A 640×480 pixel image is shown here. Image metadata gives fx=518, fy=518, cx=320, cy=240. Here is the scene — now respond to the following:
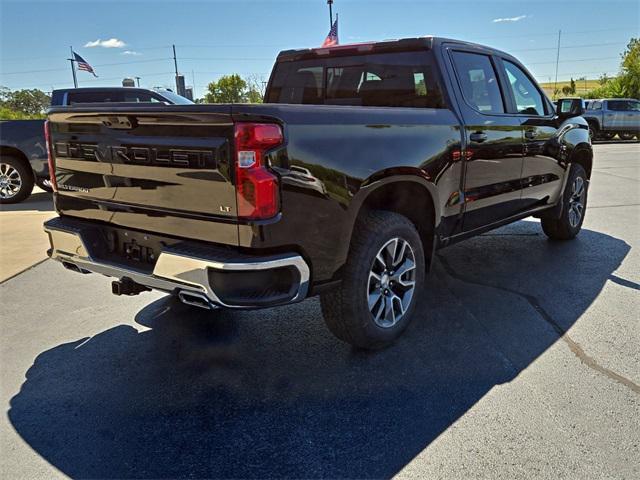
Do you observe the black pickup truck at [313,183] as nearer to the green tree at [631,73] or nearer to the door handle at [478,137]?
the door handle at [478,137]

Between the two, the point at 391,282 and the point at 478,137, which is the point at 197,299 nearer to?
the point at 391,282

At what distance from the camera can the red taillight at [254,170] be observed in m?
2.36

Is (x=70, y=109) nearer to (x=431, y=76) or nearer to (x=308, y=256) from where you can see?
(x=308, y=256)

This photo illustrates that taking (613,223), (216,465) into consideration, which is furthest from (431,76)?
(613,223)

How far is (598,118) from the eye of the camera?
2175cm

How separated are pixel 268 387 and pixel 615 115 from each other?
2347 centimetres

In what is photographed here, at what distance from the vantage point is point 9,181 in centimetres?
886

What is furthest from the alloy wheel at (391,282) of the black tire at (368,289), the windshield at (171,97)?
the windshield at (171,97)

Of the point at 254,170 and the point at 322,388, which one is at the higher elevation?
the point at 254,170

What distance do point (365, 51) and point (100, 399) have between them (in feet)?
10.2

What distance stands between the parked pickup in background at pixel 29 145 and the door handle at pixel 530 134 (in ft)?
20.3

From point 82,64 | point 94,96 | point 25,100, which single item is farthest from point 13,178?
point 25,100

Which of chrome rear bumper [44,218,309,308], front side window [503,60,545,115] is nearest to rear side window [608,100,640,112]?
front side window [503,60,545,115]

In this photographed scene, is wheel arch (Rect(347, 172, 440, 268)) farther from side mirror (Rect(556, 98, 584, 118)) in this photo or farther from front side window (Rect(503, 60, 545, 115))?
side mirror (Rect(556, 98, 584, 118))
